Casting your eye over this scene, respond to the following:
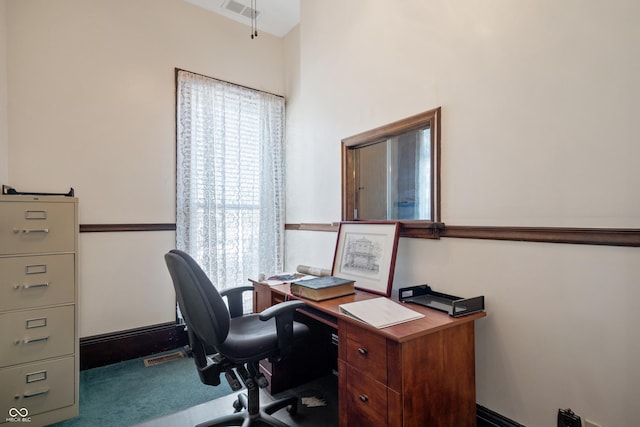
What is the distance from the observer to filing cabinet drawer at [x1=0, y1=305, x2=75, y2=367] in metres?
1.66

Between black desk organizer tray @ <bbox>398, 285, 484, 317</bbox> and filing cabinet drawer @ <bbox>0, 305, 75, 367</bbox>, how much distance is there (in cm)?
190

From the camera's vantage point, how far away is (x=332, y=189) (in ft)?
8.23

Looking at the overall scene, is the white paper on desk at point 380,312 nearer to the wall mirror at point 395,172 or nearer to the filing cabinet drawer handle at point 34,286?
the wall mirror at point 395,172

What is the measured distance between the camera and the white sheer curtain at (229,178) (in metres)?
2.67

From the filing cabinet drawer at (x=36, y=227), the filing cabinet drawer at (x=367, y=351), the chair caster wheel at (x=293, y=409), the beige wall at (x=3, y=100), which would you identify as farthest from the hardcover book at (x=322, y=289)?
the beige wall at (x=3, y=100)

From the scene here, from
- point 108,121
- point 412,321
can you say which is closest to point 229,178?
point 108,121

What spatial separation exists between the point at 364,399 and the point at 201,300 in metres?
0.82

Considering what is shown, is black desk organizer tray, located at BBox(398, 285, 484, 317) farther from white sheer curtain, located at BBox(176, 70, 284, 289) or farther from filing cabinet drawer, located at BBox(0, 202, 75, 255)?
filing cabinet drawer, located at BBox(0, 202, 75, 255)

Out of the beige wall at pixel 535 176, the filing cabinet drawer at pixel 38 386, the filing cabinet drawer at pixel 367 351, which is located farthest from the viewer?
the filing cabinet drawer at pixel 38 386

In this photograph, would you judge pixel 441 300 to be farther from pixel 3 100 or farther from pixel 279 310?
pixel 3 100

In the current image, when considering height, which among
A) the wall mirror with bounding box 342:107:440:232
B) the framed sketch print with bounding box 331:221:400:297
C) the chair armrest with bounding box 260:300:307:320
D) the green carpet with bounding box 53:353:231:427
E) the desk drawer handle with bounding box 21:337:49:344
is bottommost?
the green carpet with bounding box 53:353:231:427

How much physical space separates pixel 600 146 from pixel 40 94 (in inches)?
127

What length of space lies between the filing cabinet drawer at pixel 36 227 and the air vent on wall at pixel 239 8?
7.02 feet

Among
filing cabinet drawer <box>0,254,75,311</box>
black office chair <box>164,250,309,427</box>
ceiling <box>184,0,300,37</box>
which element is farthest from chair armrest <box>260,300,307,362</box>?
ceiling <box>184,0,300,37</box>
